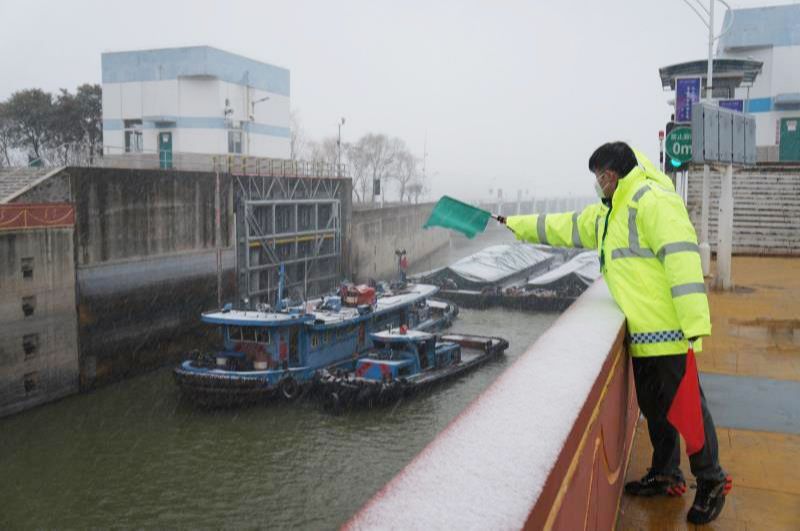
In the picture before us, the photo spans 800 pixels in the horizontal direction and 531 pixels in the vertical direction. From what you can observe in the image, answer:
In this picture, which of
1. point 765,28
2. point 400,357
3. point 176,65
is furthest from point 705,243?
point 176,65

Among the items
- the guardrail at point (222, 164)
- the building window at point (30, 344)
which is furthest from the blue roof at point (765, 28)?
the building window at point (30, 344)

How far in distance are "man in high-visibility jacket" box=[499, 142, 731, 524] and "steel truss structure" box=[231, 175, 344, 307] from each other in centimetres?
2297

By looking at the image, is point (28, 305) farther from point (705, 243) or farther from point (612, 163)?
point (612, 163)

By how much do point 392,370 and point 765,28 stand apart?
79.7ft

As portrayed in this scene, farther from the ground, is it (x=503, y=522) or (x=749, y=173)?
(x=749, y=173)

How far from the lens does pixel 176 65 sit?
3619 cm

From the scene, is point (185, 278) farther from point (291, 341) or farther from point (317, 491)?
point (317, 491)

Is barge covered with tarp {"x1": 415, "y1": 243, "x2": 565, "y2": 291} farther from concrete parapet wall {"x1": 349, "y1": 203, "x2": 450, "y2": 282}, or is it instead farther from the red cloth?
the red cloth

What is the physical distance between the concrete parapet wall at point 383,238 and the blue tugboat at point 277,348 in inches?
578

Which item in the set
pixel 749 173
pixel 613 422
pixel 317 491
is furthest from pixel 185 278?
pixel 613 422

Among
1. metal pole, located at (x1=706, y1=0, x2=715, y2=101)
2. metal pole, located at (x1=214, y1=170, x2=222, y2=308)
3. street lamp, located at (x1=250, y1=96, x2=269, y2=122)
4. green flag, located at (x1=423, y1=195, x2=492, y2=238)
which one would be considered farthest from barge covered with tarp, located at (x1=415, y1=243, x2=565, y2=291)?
green flag, located at (x1=423, y1=195, x2=492, y2=238)

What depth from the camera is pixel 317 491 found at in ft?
49.6

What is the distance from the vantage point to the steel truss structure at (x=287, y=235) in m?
A: 29.7

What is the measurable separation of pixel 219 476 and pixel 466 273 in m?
25.8
